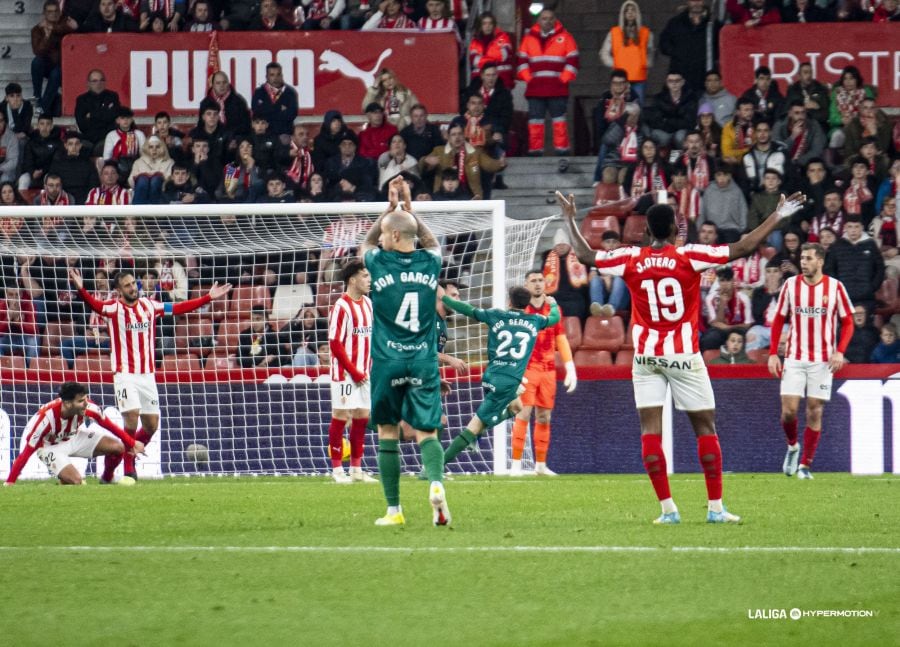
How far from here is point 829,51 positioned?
19.8 m

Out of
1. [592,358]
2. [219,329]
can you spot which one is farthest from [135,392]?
[592,358]

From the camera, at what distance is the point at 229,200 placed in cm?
1892

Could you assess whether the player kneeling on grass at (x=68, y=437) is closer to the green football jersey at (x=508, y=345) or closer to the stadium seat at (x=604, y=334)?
the green football jersey at (x=508, y=345)

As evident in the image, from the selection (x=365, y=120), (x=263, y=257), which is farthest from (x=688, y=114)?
(x=263, y=257)

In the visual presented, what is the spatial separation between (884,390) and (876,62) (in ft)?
20.6

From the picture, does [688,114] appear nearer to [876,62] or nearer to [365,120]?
[876,62]

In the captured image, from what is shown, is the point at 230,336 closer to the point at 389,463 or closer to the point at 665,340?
the point at 389,463

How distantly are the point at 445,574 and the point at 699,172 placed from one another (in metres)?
12.8

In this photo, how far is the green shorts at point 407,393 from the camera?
8430 millimetres

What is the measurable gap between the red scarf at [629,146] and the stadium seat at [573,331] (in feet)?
9.82

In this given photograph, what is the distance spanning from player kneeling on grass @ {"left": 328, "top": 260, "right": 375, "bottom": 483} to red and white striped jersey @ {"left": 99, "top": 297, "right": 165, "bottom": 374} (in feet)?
6.68

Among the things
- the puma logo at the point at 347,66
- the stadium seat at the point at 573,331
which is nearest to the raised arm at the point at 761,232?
the stadium seat at the point at 573,331

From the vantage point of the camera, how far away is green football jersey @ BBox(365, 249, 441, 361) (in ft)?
27.7

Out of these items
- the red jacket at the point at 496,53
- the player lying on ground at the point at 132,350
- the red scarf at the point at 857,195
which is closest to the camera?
the player lying on ground at the point at 132,350
